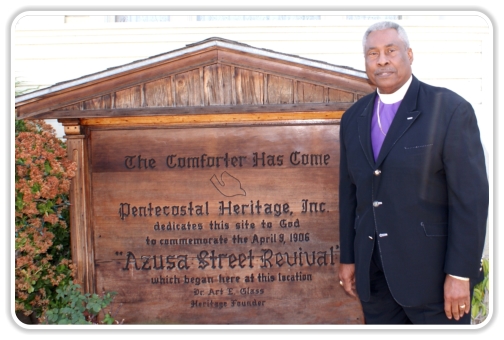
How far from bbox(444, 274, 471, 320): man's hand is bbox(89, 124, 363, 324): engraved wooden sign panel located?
1.32 meters

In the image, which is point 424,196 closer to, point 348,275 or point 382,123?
point 382,123

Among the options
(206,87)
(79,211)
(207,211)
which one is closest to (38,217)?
(79,211)

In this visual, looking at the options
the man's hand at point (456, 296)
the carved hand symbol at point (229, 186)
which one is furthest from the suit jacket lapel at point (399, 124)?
the carved hand symbol at point (229, 186)

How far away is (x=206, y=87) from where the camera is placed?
3.68 m

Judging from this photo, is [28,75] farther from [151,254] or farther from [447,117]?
[447,117]

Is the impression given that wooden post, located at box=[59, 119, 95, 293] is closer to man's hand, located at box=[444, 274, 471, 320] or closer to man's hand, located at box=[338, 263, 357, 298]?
man's hand, located at box=[338, 263, 357, 298]

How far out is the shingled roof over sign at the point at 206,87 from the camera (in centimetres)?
358

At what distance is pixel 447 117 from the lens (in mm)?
2545

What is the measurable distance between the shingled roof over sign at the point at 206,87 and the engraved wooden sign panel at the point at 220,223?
230 mm

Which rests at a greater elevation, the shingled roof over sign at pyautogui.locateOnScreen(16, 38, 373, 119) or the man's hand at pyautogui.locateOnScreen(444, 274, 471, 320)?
the shingled roof over sign at pyautogui.locateOnScreen(16, 38, 373, 119)

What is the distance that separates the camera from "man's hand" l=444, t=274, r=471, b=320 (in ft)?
8.24

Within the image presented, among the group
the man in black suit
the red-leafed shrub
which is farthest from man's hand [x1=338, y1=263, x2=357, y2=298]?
the red-leafed shrub

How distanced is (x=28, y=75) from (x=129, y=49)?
43.1 inches
